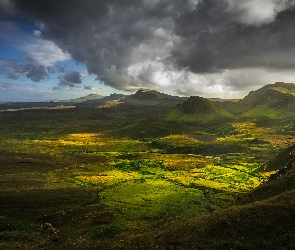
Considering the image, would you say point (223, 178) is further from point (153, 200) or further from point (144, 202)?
point (144, 202)

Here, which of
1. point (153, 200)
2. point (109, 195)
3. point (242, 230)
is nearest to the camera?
point (242, 230)

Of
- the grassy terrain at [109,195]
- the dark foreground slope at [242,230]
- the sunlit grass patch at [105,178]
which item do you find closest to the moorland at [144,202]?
the dark foreground slope at [242,230]

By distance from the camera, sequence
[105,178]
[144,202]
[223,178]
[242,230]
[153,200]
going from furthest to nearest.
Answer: [105,178] → [223,178] → [153,200] → [144,202] → [242,230]

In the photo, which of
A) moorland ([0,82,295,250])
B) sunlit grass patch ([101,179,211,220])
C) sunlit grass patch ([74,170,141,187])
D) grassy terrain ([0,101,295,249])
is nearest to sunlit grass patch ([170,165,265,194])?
grassy terrain ([0,101,295,249])

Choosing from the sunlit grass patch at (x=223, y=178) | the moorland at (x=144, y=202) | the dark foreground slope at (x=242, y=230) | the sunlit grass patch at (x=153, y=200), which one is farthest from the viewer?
the sunlit grass patch at (x=223, y=178)

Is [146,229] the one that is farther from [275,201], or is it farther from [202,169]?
[202,169]

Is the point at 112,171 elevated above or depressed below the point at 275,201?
below

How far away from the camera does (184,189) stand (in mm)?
101500

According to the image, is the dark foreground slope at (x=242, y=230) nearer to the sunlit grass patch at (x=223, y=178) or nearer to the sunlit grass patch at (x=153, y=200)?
the sunlit grass patch at (x=153, y=200)

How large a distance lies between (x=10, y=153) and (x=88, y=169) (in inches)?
2482

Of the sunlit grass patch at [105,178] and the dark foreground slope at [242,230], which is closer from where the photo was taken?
the dark foreground slope at [242,230]

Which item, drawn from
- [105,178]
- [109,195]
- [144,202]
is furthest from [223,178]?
[109,195]

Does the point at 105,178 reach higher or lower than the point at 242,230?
lower

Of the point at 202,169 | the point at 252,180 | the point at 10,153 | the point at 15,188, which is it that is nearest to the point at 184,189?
the point at 252,180
